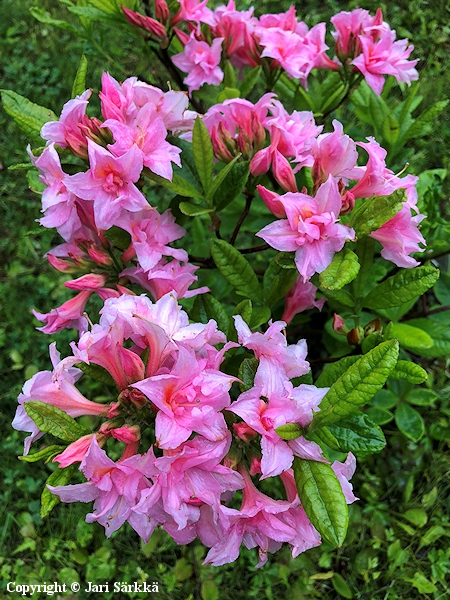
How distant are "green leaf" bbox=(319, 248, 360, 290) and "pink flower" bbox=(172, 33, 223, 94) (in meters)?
0.85

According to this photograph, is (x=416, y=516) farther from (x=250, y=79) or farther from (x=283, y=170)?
(x=250, y=79)

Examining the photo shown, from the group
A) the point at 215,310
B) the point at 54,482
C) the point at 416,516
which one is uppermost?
the point at 215,310

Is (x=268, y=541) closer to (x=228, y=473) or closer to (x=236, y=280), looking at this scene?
(x=228, y=473)

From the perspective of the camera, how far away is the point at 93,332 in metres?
1.01

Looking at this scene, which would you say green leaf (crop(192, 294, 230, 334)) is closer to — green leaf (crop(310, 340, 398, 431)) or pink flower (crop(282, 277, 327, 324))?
pink flower (crop(282, 277, 327, 324))

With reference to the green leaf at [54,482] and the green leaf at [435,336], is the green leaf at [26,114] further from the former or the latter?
the green leaf at [435,336]

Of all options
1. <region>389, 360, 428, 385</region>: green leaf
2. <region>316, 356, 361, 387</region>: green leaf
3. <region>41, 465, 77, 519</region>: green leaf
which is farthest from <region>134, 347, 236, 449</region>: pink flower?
<region>389, 360, 428, 385</region>: green leaf

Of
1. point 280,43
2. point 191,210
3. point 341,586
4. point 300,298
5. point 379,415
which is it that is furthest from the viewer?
point 341,586

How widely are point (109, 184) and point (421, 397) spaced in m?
1.47

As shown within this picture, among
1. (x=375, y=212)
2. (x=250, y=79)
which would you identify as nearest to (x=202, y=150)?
(x=375, y=212)

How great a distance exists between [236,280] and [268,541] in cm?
65

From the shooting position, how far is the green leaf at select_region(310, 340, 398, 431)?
95cm

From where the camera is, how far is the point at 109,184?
45.5 inches

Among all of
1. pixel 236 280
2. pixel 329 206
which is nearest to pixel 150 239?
pixel 236 280
